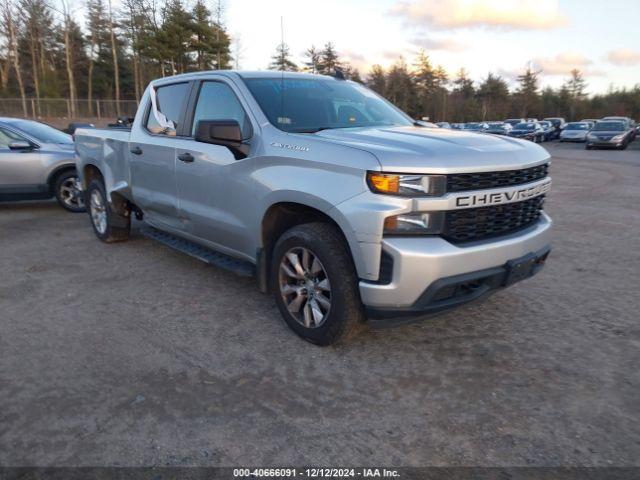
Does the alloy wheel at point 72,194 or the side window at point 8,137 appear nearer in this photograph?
the side window at point 8,137

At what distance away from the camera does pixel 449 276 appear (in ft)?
9.91

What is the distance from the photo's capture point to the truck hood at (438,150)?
9.80 feet

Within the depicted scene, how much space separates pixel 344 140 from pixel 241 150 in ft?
3.05

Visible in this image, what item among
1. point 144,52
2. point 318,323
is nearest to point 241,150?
point 318,323

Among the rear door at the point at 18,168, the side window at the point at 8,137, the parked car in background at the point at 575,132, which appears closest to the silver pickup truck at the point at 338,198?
the rear door at the point at 18,168

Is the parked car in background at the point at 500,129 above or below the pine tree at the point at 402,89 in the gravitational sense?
below

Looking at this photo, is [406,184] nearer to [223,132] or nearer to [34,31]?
[223,132]

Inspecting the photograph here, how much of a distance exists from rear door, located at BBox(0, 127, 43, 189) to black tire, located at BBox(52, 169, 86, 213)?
0.94 feet

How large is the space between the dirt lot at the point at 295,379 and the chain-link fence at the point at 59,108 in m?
38.9

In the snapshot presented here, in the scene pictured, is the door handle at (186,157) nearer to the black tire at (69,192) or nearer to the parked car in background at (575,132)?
the black tire at (69,192)

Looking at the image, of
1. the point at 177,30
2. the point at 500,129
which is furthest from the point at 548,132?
the point at 177,30

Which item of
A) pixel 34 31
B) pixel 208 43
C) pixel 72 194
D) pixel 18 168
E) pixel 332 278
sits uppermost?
pixel 34 31

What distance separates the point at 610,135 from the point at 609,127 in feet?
6.36

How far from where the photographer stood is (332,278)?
325 centimetres
